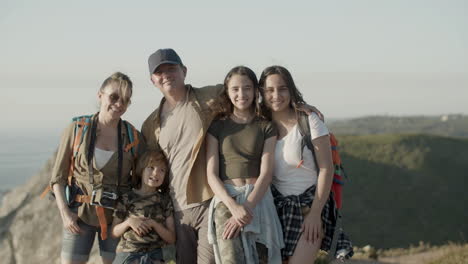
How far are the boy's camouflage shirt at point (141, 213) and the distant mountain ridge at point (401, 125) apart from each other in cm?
11793

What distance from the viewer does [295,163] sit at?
4.54 meters

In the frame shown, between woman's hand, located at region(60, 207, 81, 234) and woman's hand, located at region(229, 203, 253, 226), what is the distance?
155cm

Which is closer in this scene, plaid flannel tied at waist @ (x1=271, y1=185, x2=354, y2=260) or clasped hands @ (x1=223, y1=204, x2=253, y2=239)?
clasped hands @ (x1=223, y1=204, x2=253, y2=239)

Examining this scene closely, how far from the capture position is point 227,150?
15.2 ft

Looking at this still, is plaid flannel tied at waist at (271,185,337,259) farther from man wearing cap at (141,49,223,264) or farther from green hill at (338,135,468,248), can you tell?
green hill at (338,135,468,248)

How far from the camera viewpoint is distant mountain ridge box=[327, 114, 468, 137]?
413ft

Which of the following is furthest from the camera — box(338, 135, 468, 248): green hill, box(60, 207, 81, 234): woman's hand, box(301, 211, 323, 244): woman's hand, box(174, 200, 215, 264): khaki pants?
box(338, 135, 468, 248): green hill

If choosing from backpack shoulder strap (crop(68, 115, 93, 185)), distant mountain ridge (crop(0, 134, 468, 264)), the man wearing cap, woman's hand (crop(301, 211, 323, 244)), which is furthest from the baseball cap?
distant mountain ridge (crop(0, 134, 468, 264))

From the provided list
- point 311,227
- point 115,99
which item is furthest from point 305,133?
point 115,99

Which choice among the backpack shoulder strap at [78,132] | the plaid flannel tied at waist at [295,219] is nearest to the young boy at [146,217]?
the backpack shoulder strap at [78,132]

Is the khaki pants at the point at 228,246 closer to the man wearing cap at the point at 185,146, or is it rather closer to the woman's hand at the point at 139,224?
the man wearing cap at the point at 185,146

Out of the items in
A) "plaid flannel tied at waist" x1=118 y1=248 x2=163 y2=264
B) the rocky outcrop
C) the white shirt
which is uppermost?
the white shirt

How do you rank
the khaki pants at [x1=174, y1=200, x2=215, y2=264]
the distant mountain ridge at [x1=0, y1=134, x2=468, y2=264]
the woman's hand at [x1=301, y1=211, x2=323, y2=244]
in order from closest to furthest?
the woman's hand at [x1=301, y1=211, x2=323, y2=244] → the khaki pants at [x1=174, y1=200, x2=215, y2=264] → the distant mountain ridge at [x1=0, y1=134, x2=468, y2=264]

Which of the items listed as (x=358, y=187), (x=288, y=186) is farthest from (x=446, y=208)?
(x=288, y=186)
